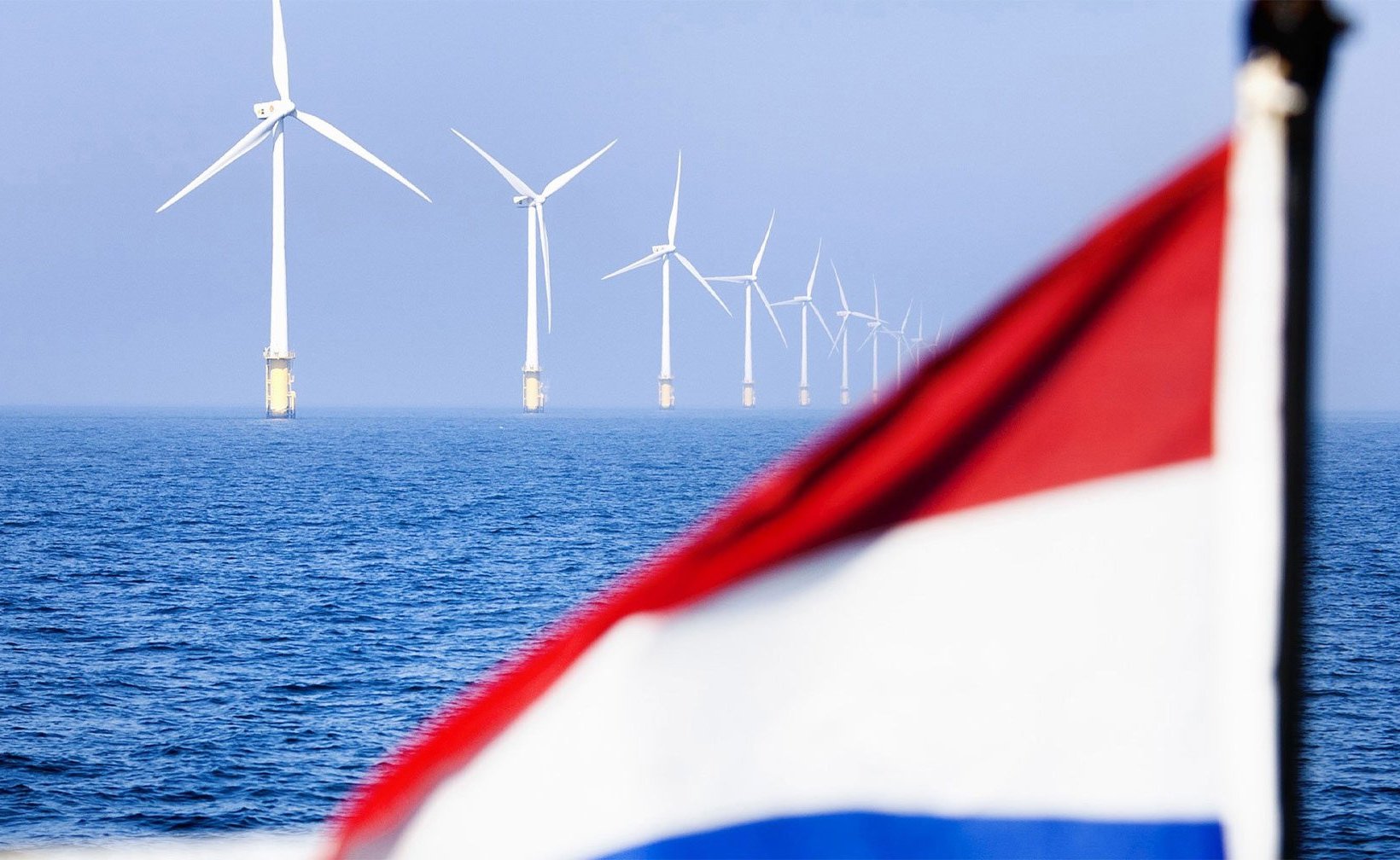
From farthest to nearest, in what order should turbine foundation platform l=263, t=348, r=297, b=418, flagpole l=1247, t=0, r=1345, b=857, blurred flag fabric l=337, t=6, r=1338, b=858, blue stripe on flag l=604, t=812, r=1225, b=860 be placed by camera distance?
turbine foundation platform l=263, t=348, r=297, b=418
blue stripe on flag l=604, t=812, r=1225, b=860
blurred flag fabric l=337, t=6, r=1338, b=858
flagpole l=1247, t=0, r=1345, b=857

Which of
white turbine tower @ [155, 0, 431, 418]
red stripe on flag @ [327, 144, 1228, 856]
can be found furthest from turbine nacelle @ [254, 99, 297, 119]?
red stripe on flag @ [327, 144, 1228, 856]

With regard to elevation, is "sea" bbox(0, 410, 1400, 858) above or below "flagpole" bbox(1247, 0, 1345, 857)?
below

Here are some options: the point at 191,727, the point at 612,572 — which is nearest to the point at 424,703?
the point at 191,727

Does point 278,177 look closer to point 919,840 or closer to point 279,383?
point 279,383

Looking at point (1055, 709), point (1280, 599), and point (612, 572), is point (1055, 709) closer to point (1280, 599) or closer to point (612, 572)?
point (1280, 599)

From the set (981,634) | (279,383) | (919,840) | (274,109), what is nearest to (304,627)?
(919,840)

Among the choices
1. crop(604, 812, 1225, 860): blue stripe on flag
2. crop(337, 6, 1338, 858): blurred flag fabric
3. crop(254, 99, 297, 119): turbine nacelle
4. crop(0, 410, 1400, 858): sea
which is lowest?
crop(0, 410, 1400, 858): sea

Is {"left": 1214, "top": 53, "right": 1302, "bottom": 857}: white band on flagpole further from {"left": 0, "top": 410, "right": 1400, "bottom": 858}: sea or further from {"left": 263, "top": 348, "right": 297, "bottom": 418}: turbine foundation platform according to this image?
{"left": 263, "top": 348, "right": 297, "bottom": 418}: turbine foundation platform
